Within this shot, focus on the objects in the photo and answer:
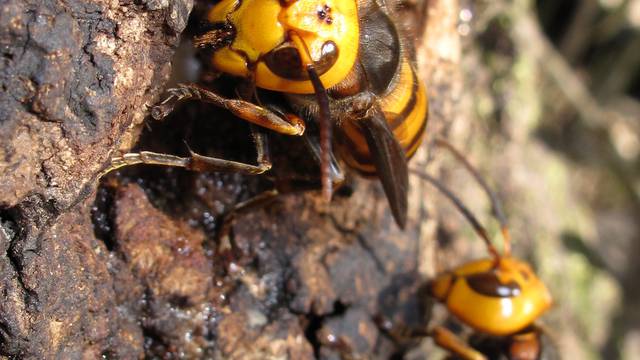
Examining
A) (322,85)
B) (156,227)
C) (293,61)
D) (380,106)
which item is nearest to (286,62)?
(293,61)

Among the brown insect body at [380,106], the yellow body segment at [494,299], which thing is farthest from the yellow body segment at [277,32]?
the yellow body segment at [494,299]

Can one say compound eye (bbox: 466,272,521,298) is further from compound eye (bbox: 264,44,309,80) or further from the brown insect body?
compound eye (bbox: 264,44,309,80)

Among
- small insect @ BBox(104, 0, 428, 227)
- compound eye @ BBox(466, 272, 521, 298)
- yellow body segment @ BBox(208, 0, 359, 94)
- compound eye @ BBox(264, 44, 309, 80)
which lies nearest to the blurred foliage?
compound eye @ BBox(466, 272, 521, 298)

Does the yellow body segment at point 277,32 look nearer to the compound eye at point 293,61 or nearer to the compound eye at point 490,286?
the compound eye at point 293,61

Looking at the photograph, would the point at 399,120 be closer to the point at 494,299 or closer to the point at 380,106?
the point at 380,106

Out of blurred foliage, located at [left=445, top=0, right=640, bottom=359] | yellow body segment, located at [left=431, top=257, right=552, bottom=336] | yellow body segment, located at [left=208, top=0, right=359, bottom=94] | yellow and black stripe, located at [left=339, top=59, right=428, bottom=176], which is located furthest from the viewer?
blurred foliage, located at [left=445, top=0, right=640, bottom=359]

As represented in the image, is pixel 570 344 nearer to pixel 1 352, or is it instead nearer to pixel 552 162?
pixel 552 162

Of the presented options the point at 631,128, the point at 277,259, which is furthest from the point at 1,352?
the point at 631,128
